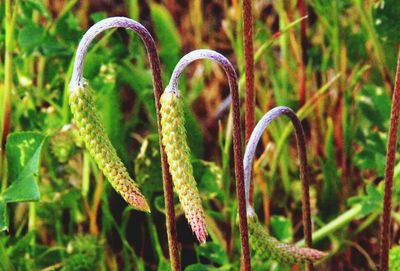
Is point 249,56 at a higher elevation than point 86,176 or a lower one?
higher

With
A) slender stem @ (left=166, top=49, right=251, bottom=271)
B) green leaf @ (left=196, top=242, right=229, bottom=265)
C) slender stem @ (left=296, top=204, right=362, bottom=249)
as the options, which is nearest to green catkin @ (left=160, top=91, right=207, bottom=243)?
slender stem @ (left=166, top=49, right=251, bottom=271)

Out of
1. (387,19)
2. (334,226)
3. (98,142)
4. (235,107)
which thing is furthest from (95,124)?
(387,19)

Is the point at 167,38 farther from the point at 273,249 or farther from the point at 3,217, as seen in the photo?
the point at 273,249

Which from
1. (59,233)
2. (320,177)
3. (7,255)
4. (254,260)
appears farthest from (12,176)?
(320,177)

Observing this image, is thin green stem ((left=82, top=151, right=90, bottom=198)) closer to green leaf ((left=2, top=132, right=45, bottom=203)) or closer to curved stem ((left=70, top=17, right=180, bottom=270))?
green leaf ((left=2, top=132, right=45, bottom=203))

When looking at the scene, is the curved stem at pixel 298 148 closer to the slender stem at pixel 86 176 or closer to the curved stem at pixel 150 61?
the curved stem at pixel 150 61
